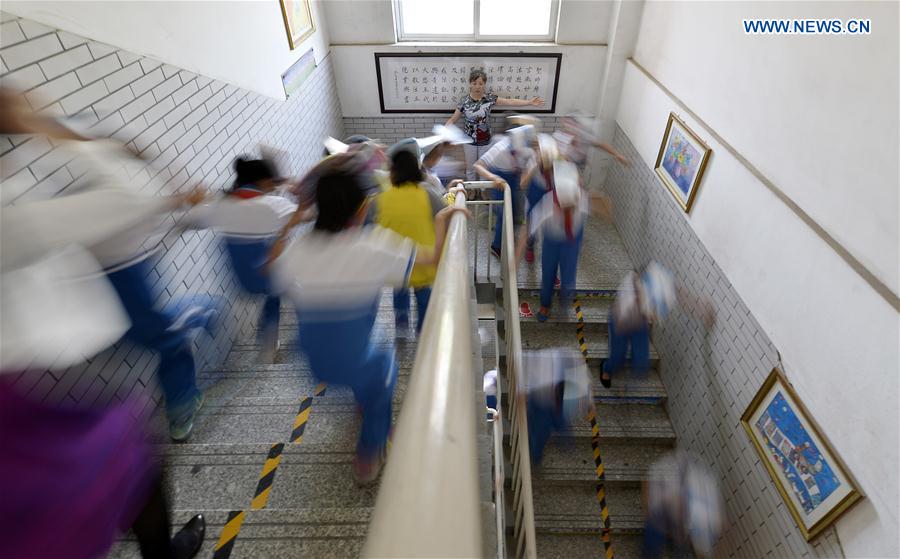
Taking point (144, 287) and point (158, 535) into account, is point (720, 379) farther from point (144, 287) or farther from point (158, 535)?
point (144, 287)

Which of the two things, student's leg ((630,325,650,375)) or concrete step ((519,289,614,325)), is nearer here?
student's leg ((630,325,650,375))

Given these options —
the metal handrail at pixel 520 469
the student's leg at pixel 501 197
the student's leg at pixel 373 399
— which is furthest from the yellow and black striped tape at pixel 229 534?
the student's leg at pixel 501 197

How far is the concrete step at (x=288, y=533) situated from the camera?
1817 mm

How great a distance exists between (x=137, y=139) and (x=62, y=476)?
74.4 inches

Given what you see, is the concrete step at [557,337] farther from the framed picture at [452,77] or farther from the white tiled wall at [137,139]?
the framed picture at [452,77]

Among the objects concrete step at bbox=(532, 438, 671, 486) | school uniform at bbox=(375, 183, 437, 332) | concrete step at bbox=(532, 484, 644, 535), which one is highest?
school uniform at bbox=(375, 183, 437, 332)

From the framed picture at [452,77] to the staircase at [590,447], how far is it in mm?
2510

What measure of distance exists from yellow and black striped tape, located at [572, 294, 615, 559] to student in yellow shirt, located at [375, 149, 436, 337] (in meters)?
2.78

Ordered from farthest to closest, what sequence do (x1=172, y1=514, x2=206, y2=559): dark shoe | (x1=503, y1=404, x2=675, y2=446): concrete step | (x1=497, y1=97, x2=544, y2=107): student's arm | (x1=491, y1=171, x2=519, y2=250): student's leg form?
(x1=497, y1=97, x2=544, y2=107): student's arm < (x1=503, y1=404, x2=675, y2=446): concrete step < (x1=491, y1=171, x2=519, y2=250): student's leg < (x1=172, y1=514, x2=206, y2=559): dark shoe

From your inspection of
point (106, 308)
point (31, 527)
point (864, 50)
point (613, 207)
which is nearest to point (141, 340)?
point (106, 308)

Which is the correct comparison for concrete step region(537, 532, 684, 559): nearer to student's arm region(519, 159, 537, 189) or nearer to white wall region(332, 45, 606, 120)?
student's arm region(519, 159, 537, 189)

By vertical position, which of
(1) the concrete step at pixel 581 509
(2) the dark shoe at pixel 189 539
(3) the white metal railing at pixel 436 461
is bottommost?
(1) the concrete step at pixel 581 509

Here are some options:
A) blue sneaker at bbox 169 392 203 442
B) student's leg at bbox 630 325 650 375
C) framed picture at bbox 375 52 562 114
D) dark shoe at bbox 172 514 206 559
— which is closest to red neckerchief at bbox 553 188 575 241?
student's leg at bbox 630 325 650 375

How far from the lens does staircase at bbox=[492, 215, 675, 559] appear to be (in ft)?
13.9
